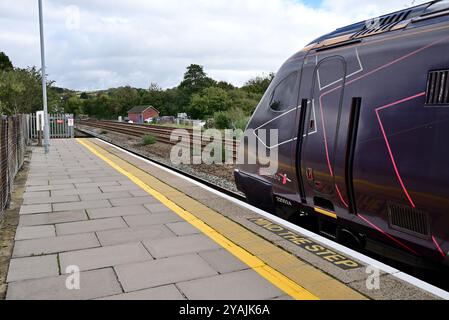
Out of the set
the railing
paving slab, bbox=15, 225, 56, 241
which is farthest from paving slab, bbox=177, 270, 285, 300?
the railing

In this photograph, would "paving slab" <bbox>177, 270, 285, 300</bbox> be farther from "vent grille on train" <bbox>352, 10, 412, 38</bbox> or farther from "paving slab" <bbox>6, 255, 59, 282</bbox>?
"vent grille on train" <bbox>352, 10, 412, 38</bbox>

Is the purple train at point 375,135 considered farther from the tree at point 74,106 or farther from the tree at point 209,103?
the tree at point 74,106

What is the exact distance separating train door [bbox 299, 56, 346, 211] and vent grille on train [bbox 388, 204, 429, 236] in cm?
70

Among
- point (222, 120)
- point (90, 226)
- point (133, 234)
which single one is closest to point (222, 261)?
point (133, 234)

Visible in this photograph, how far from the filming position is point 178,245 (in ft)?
15.0

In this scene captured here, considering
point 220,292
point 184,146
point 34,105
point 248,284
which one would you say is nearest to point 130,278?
point 220,292

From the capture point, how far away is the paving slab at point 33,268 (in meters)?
3.68

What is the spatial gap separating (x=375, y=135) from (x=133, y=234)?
3.22m

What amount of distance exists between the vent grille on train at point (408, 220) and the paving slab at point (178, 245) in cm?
199

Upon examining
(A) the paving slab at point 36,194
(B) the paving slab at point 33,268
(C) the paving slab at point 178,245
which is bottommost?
(B) the paving slab at point 33,268

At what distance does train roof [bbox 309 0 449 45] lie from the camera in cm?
362

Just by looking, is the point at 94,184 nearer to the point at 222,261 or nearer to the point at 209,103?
the point at 222,261

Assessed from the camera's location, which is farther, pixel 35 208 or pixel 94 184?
pixel 94 184

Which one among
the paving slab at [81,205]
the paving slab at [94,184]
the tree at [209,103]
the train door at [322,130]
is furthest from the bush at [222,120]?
the tree at [209,103]
